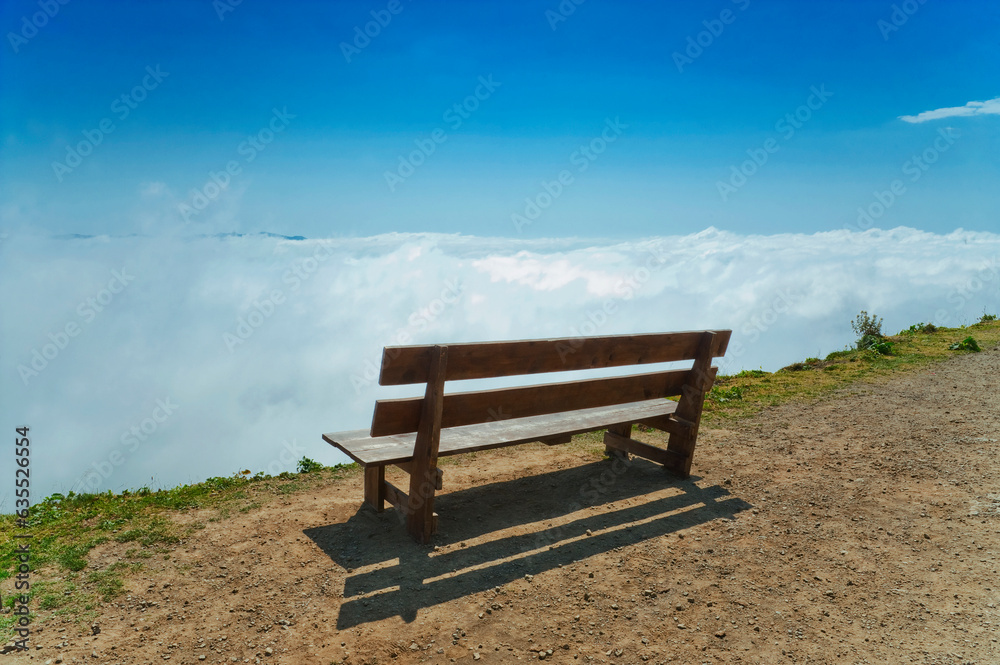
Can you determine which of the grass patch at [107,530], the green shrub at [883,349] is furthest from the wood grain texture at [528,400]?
the green shrub at [883,349]

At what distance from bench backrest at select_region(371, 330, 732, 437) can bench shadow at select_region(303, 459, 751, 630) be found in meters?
0.93

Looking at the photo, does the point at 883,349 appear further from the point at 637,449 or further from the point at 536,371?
the point at 536,371

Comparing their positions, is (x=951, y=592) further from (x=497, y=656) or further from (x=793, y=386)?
(x=793, y=386)

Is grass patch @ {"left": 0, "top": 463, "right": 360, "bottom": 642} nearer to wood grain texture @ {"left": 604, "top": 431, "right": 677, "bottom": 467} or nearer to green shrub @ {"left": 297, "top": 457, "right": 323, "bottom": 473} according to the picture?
green shrub @ {"left": 297, "top": 457, "right": 323, "bottom": 473}

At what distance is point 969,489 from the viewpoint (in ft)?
20.5

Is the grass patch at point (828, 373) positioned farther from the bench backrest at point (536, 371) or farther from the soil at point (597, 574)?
the bench backrest at point (536, 371)

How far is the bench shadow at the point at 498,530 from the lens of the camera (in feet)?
14.3

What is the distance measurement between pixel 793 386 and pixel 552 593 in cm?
799

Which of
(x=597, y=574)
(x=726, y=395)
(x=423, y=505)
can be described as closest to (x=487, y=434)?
(x=423, y=505)

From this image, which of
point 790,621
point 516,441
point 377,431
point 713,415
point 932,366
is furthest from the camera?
point 932,366

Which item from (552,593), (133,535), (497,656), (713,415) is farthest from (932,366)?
(133,535)

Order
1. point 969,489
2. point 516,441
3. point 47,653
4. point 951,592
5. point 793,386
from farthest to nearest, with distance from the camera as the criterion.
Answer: point 793,386
point 969,489
point 516,441
point 951,592
point 47,653

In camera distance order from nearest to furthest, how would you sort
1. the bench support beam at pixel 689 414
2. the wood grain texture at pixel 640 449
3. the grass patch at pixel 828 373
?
the bench support beam at pixel 689 414 < the wood grain texture at pixel 640 449 < the grass patch at pixel 828 373

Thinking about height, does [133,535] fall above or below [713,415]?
below
